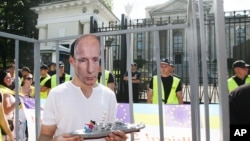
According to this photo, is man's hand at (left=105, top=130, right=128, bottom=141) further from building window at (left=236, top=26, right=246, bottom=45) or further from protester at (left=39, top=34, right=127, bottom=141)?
building window at (left=236, top=26, right=246, bottom=45)

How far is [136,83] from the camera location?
17.4 feet

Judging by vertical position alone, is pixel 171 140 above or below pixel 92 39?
below

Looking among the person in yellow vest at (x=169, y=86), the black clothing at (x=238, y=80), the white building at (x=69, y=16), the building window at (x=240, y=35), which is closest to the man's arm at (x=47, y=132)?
the person in yellow vest at (x=169, y=86)

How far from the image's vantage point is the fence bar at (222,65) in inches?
33.7

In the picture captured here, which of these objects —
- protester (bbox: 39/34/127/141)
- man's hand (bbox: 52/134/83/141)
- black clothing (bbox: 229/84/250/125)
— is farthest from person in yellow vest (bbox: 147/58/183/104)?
man's hand (bbox: 52/134/83/141)

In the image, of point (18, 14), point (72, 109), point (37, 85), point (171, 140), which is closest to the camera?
point (72, 109)

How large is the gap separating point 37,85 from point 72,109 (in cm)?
102

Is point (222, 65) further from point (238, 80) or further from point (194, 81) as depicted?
point (238, 80)

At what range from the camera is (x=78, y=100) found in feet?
4.63

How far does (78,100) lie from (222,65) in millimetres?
743

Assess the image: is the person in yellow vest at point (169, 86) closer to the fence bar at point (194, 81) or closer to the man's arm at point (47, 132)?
the fence bar at point (194, 81)

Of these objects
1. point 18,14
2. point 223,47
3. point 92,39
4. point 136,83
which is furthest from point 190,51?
point 18,14

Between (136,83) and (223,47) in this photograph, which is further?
(136,83)

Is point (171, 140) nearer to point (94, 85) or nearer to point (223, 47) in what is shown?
point (94, 85)
